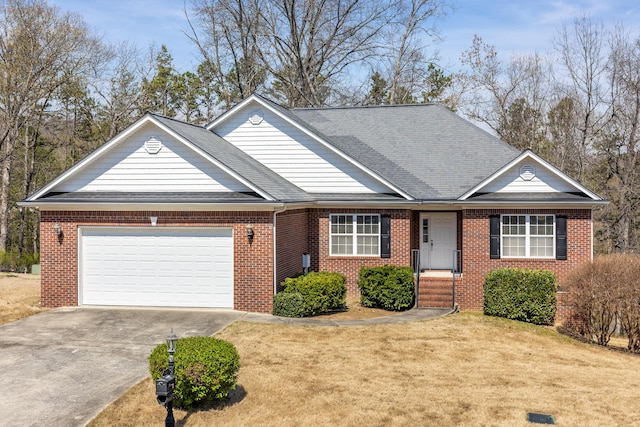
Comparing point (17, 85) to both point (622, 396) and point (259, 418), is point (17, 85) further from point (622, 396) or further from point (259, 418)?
point (622, 396)

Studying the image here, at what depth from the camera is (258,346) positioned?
1301cm

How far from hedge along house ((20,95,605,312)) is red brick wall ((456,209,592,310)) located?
0.11ft

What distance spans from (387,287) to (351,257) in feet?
8.57

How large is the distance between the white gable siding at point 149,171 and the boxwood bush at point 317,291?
327cm

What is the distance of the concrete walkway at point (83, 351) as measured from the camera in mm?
9281

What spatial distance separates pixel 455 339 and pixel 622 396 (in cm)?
471

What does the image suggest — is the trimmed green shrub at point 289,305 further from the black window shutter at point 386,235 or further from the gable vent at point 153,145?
the gable vent at point 153,145

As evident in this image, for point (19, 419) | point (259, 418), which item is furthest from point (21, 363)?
point (259, 418)

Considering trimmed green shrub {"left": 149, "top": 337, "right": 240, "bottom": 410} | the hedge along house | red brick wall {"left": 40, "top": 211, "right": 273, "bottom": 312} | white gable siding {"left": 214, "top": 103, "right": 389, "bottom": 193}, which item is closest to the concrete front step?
the hedge along house

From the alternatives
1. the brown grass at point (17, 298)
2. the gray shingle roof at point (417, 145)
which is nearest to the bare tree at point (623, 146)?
the gray shingle roof at point (417, 145)

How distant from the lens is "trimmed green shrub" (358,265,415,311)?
57.7 ft

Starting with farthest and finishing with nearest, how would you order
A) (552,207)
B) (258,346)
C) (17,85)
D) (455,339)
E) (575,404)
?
1. (17,85)
2. (552,207)
3. (455,339)
4. (258,346)
5. (575,404)

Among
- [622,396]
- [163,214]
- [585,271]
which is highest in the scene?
[163,214]

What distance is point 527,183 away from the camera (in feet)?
62.7
